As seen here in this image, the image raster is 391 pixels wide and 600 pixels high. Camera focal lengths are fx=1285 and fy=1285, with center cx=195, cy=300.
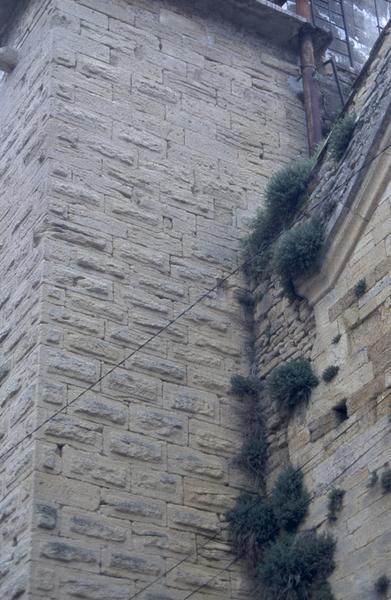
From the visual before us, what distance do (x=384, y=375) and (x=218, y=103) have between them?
4.36m

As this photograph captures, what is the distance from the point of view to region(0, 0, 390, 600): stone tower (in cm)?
983

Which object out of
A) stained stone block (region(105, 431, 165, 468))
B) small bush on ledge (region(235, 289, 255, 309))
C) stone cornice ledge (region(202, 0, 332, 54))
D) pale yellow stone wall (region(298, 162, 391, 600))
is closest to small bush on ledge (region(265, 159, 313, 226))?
small bush on ledge (region(235, 289, 255, 309))

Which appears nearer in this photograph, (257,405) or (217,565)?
(217,565)

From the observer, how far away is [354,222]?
35.3 ft

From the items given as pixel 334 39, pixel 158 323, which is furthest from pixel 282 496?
pixel 334 39

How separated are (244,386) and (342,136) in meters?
2.39

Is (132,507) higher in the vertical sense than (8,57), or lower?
lower

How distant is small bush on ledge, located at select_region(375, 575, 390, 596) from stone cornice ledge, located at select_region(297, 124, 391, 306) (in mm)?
2773

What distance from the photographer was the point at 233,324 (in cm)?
1170

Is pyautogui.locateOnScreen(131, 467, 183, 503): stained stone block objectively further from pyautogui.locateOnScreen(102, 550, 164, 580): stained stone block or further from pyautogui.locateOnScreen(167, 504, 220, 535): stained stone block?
pyautogui.locateOnScreen(102, 550, 164, 580): stained stone block

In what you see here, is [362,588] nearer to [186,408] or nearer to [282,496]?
[282,496]

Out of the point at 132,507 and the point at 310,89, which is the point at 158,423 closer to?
the point at 132,507

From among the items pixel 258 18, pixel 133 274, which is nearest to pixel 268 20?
pixel 258 18

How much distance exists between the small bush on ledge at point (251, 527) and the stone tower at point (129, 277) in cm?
12
